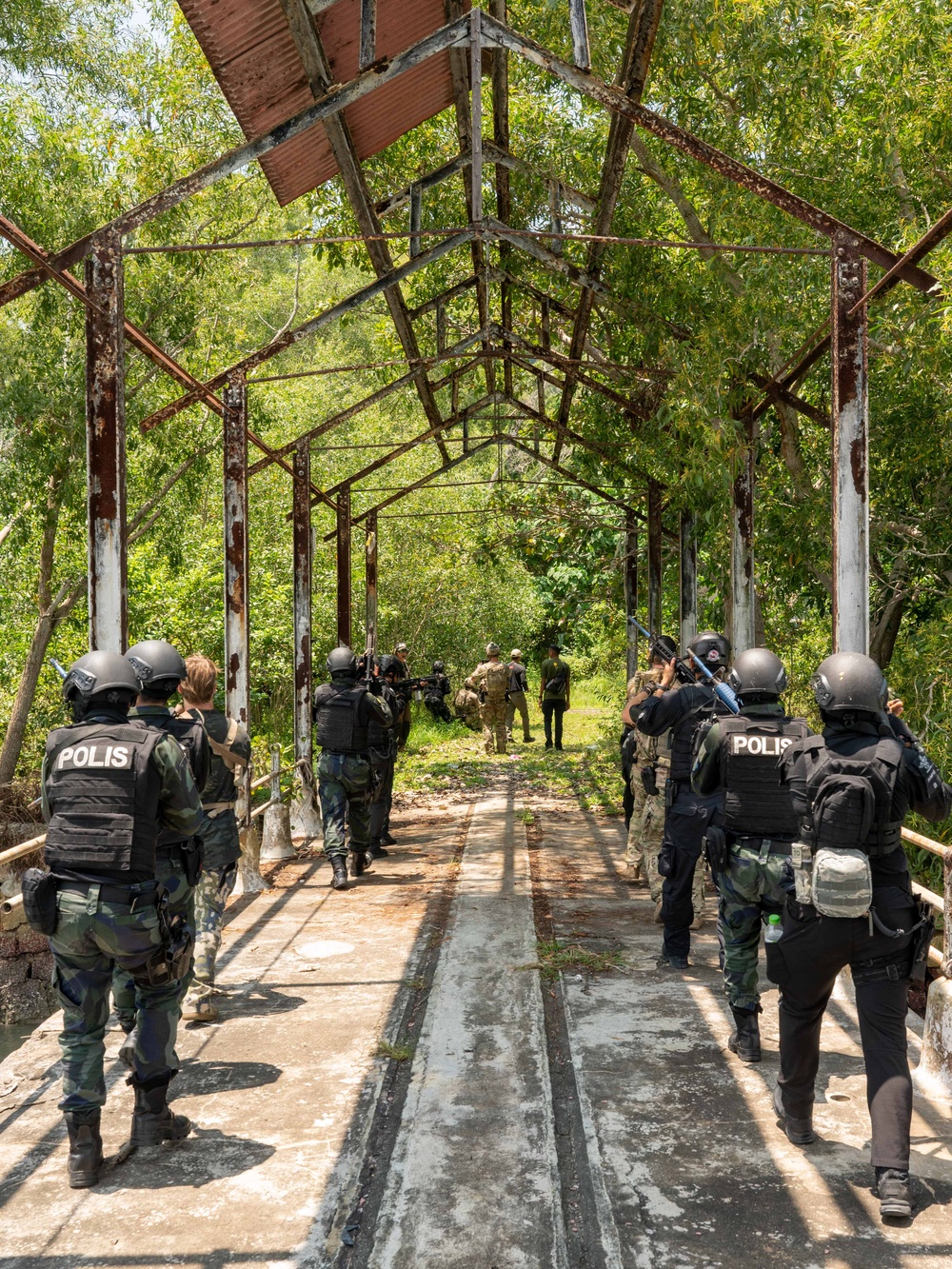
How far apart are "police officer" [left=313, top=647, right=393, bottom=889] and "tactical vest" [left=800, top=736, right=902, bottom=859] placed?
5.38 m

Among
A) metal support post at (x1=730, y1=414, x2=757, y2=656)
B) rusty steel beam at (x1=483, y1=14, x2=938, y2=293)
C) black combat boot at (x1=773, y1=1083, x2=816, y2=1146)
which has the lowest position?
black combat boot at (x1=773, y1=1083, x2=816, y2=1146)

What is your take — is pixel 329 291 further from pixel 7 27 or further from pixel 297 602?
pixel 297 602

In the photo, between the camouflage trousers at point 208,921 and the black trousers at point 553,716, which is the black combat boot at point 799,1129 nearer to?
the camouflage trousers at point 208,921

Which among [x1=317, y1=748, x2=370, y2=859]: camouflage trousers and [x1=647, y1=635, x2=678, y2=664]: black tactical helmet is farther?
[x1=317, y1=748, x2=370, y2=859]: camouflage trousers

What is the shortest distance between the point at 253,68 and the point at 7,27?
413 inches

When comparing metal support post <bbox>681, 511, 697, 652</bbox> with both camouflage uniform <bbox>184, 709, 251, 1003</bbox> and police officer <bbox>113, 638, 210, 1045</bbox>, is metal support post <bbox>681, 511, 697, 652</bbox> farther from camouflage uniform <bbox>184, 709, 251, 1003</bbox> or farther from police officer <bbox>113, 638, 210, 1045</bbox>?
police officer <bbox>113, 638, 210, 1045</bbox>

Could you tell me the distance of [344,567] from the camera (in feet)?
49.9

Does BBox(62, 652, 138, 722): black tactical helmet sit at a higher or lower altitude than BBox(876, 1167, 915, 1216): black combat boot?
higher

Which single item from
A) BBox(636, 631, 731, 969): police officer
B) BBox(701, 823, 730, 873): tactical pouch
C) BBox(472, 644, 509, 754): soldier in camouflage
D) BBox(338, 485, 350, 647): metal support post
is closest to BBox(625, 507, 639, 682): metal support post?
BBox(472, 644, 509, 754): soldier in camouflage

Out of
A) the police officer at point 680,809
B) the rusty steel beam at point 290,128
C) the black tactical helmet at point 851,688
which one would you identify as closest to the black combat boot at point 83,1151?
the black tactical helmet at point 851,688

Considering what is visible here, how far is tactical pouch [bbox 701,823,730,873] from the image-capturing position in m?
5.21

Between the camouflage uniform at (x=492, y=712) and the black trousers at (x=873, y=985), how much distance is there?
15.3 m

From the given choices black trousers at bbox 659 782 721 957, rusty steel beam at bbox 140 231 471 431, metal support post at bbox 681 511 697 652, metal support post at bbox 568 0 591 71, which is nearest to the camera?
metal support post at bbox 568 0 591 71

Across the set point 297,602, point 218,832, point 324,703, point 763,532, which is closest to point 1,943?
point 297,602
